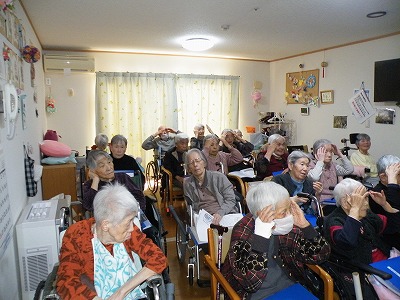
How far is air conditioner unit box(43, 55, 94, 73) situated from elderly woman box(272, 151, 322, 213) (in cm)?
390

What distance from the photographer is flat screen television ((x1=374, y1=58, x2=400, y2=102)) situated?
4.07m

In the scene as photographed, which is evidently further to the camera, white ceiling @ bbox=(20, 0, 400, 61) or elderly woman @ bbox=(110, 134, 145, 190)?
elderly woman @ bbox=(110, 134, 145, 190)

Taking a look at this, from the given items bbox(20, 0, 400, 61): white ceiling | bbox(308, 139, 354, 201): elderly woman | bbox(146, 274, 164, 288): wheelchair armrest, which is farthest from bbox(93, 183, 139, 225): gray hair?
bbox(20, 0, 400, 61): white ceiling

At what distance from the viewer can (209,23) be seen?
3.53 metres

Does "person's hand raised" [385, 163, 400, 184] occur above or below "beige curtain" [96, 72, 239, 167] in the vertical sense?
below

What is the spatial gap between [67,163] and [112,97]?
6.84 ft

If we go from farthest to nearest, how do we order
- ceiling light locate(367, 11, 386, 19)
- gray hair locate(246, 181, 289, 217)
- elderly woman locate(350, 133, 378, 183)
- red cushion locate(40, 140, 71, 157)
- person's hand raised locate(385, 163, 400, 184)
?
elderly woman locate(350, 133, 378, 183), red cushion locate(40, 140, 71, 157), ceiling light locate(367, 11, 386, 19), person's hand raised locate(385, 163, 400, 184), gray hair locate(246, 181, 289, 217)

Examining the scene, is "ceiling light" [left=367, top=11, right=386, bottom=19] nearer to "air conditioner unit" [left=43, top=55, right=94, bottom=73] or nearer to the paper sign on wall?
the paper sign on wall

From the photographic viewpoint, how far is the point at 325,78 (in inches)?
208

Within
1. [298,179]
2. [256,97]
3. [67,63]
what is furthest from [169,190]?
[256,97]

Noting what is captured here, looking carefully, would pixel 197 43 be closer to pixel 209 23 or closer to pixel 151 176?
pixel 209 23

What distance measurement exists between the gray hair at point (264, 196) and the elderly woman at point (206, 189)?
1.09 meters

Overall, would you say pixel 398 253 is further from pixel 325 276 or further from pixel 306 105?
pixel 306 105

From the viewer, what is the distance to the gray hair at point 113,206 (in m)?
1.43
